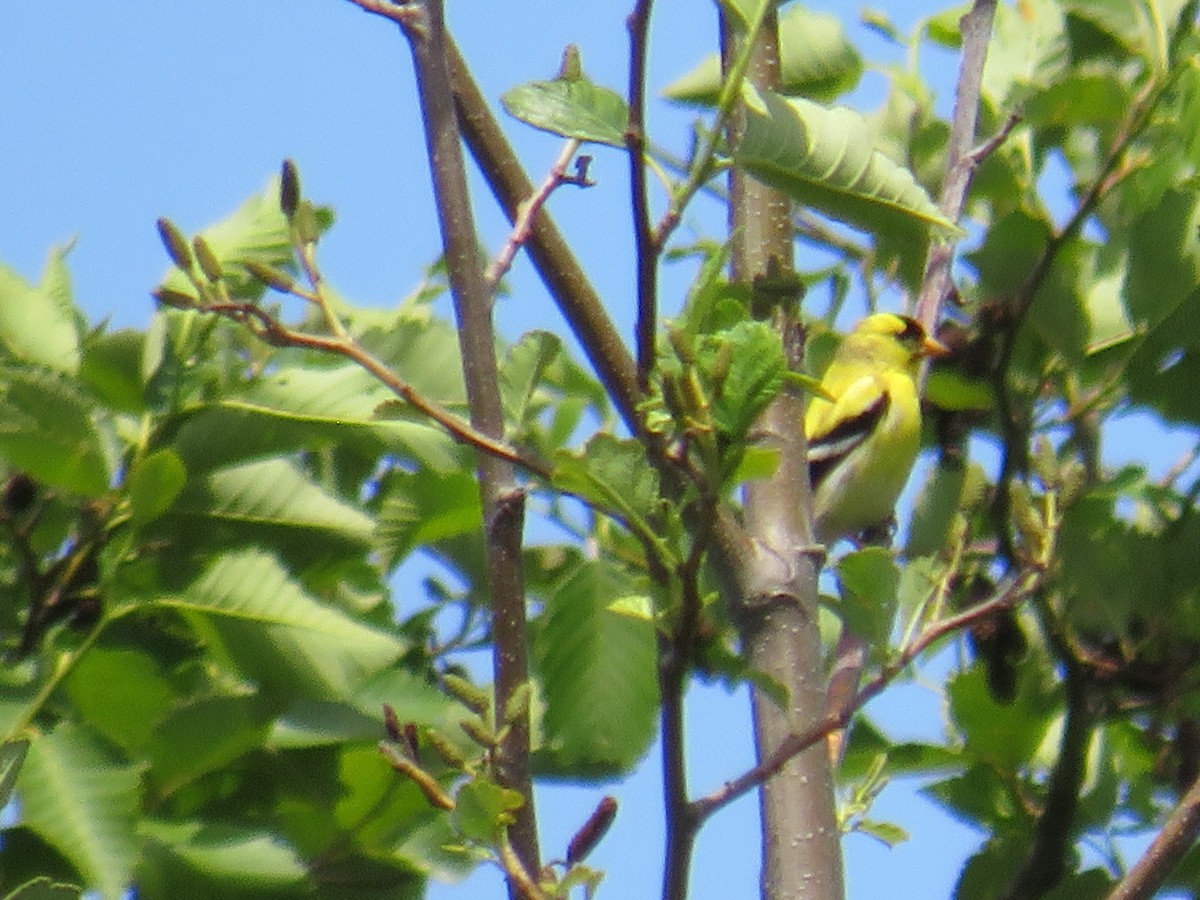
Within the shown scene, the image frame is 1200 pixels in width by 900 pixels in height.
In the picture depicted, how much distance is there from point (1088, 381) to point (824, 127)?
1175 millimetres

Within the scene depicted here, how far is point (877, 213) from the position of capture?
1.38 meters

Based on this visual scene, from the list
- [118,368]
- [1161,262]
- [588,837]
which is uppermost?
A: [1161,262]

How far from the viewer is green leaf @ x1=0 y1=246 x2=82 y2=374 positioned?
2.13m

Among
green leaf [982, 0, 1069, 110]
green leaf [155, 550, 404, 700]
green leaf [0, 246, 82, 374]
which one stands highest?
green leaf [982, 0, 1069, 110]

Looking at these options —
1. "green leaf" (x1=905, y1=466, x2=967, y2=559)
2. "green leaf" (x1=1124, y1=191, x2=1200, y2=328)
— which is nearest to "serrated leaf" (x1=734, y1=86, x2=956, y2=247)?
"green leaf" (x1=1124, y1=191, x2=1200, y2=328)

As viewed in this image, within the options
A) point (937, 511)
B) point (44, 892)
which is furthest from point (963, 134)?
point (44, 892)

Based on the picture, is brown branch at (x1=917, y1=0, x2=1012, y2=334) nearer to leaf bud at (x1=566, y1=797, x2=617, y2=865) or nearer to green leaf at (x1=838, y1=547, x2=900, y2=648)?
green leaf at (x1=838, y1=547, x2=900, y2=648)

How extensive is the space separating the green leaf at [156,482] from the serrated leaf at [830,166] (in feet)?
2.71

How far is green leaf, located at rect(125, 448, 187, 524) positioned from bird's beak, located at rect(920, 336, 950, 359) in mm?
854

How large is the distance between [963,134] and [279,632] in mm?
966

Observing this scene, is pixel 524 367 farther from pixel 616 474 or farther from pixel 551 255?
pixel 616 474

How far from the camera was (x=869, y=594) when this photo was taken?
1384mm

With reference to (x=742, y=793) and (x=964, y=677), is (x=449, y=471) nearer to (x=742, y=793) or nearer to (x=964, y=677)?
(x=964, y=677)

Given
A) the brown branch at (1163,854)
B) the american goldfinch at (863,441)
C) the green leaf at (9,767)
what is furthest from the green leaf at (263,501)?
the american goldfinch at (863,441)
